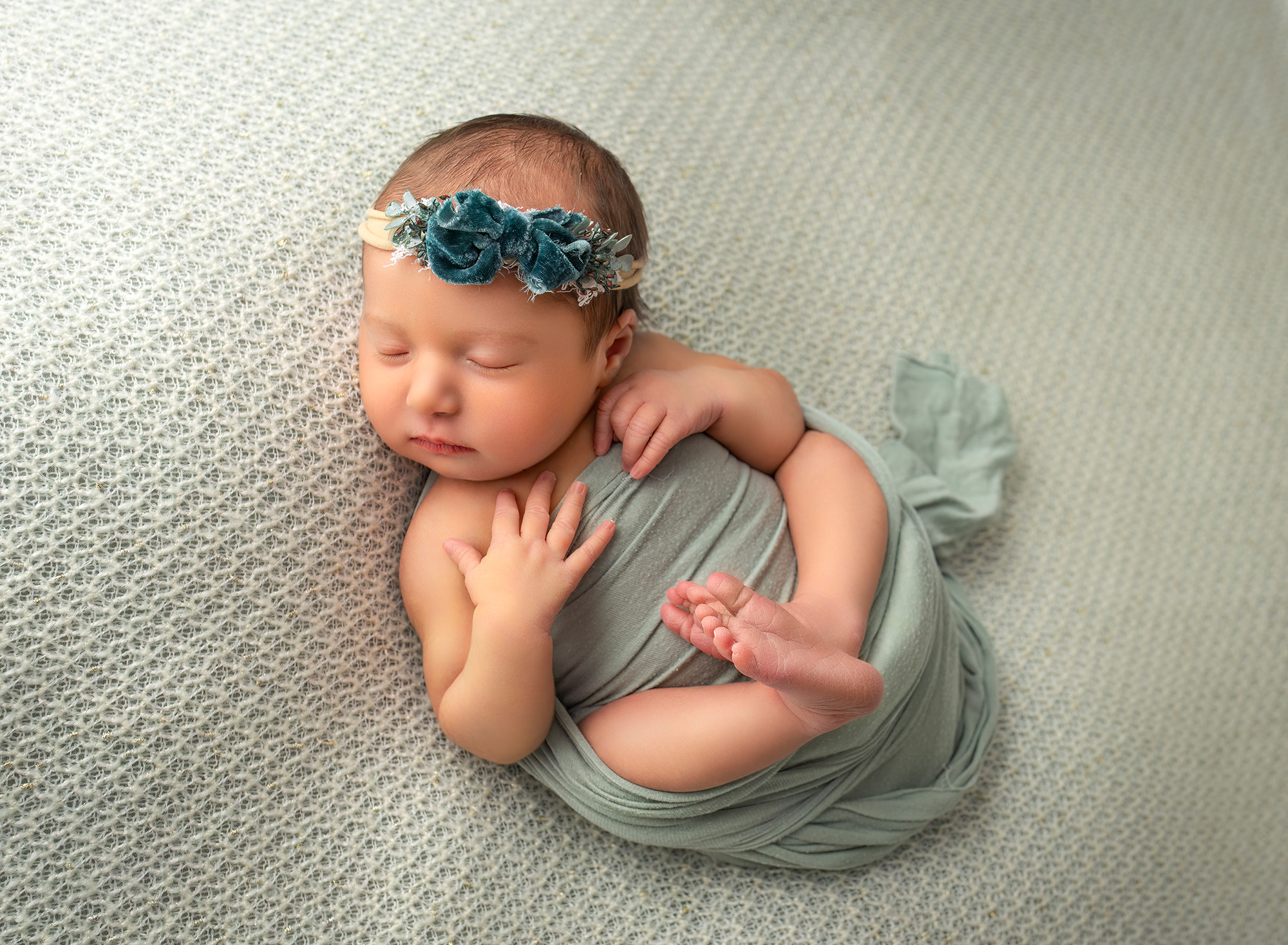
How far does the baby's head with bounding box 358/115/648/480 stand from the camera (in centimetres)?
81

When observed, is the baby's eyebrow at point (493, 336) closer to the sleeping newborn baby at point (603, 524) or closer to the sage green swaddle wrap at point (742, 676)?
the sleeping newborn baby at point (603, 524)

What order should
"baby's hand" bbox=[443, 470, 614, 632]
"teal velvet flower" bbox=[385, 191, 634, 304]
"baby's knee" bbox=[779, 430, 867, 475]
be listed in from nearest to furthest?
1. "teal velvet flower" bbox=[385, 191, 634, 304]
2. "baby's hand" bbox=[443, 470, 614, 632]
3. "baby's knee" bbox=[779, 430, 867, 475]

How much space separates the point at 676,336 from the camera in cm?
116

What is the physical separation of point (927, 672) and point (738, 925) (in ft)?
1.17

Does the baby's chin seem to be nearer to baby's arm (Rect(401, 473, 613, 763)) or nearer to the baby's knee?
baby's arm (Rect(401, 473, 613, 763))

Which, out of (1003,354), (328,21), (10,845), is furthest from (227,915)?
(1003,354)

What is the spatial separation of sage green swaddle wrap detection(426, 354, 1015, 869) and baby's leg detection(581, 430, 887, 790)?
0.03 metres

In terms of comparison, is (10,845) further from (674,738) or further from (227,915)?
(674,738)

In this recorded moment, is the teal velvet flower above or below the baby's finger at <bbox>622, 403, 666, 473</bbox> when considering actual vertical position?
above

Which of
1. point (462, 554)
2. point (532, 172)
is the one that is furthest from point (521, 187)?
point (462, 554)

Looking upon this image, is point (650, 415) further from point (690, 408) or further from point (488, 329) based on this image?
point (488, 329)

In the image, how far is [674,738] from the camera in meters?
0.90

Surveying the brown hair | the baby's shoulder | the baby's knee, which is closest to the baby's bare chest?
the baby's shoulder

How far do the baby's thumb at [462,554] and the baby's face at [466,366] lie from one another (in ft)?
0.26
